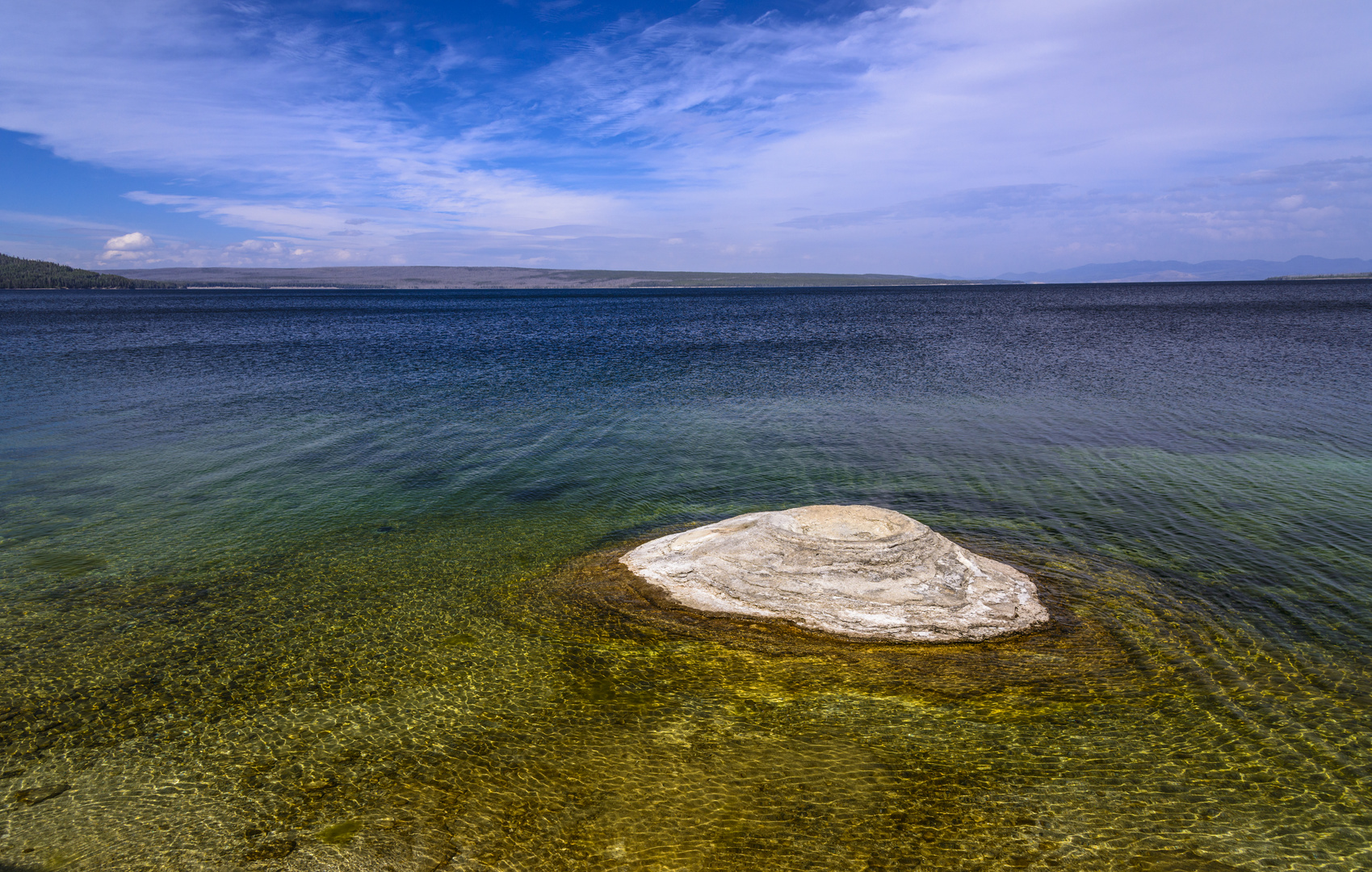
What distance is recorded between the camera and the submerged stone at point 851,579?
1126cm

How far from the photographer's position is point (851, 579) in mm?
12125

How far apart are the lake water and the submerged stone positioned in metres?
0.59

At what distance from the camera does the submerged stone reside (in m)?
11.3

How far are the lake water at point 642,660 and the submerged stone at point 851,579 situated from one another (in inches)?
23.1

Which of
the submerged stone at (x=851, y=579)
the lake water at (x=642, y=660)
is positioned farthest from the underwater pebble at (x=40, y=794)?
the submerged stone at (x=851, y=579)

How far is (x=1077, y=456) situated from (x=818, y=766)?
17702 mm

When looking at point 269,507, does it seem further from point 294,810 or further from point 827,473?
point 827,473

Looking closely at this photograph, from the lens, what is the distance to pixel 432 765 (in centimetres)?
809

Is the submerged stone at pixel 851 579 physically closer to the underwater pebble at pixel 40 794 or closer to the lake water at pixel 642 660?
the lake water at pixel 642 660

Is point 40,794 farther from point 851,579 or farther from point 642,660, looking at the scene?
point 851,579

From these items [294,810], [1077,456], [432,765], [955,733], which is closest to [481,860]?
[432,765]

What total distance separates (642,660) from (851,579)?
427 centimetres

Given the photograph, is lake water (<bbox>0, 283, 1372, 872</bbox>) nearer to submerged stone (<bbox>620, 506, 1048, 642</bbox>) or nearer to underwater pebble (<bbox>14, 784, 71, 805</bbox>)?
underwater pebble (<bbox>14, 784, 71, 805</bbox>)

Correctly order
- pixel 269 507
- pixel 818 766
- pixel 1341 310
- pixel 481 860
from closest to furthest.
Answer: pixel 481 860 → pixel 818 766 → pixel 269 507 → pixel 1341 310
